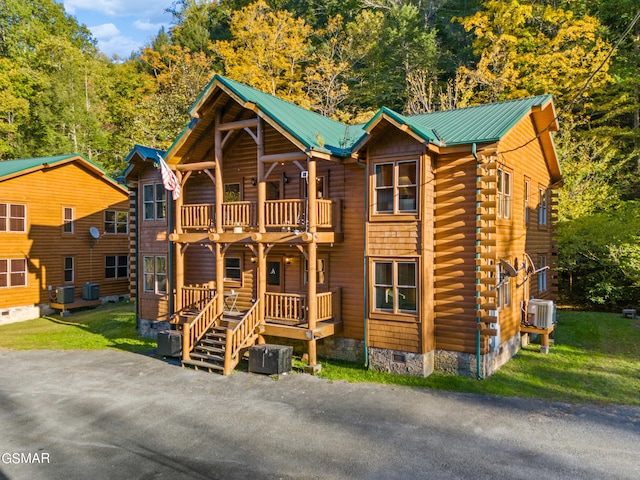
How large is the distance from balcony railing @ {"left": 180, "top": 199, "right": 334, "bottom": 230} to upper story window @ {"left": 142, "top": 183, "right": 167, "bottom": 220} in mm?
2465

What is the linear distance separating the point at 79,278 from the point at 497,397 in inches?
1044

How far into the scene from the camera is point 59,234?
28281 mm

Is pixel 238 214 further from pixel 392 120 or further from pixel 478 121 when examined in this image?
pixel 478 121

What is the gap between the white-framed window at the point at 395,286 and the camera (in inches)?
572

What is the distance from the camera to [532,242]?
1908 cm

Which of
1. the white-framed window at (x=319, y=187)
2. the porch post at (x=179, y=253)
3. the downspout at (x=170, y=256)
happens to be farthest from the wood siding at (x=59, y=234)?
the white-framed window at (x=319, y=187)

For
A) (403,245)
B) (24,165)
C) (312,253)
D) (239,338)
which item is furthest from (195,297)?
(24,165)

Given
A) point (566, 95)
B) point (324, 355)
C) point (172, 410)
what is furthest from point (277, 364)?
point (566, 95)

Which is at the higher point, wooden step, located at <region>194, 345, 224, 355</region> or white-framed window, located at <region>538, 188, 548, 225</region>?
white-framed window, located at <region>538, 188, 548, 225</region>

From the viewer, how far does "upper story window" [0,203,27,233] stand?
2559cm

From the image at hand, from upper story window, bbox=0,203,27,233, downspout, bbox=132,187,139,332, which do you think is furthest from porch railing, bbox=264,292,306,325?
upper story window, bbox=0,203,27,233

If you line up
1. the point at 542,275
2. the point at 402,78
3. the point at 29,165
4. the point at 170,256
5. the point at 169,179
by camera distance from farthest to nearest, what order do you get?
1. the point at 402,78
2. the point at 29,165
3. the point at 542,275
4. the point at 170,256
5. the point at 169,179

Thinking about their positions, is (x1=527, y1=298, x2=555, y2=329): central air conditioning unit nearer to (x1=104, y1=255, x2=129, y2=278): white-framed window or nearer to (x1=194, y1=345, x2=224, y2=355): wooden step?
(x1=194, y1=345, x2=224, y2=355): wooden step

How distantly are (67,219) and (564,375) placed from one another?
94.0 feet
